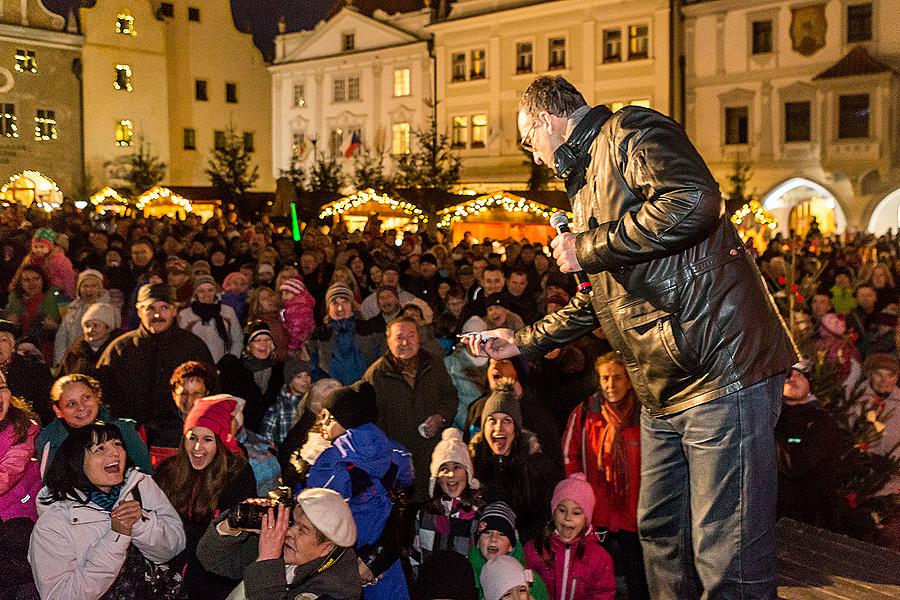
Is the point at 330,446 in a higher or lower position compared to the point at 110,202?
lower

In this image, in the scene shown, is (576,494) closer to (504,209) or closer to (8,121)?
(504,209)

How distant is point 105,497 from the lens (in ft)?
14.6

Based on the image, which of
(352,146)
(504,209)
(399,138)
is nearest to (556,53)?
(399,138)

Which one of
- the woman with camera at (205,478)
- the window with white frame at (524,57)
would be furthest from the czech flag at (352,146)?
the woman with camera at (205,478)

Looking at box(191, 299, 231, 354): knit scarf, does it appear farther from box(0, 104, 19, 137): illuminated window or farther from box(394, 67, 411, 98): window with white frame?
box(0, 104, 19, 137): illuminated window

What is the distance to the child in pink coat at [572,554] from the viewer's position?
5.35 m

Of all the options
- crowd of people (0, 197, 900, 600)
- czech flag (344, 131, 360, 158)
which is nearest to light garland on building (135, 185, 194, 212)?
czech flag (344, 131, 360, 158)

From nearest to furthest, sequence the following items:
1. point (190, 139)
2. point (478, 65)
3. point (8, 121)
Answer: point (478, 65)
point (8, 121)
point (190, 139)

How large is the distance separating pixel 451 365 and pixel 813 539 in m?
3.89

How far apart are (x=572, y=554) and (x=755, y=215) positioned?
20927 millimetres

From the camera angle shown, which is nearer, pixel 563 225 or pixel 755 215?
pixel 563 225

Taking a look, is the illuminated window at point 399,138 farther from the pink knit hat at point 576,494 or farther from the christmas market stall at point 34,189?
the pink knit hat at point 576,494

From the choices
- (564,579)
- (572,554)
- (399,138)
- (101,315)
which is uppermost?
(399,138)

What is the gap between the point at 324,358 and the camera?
852 cm
